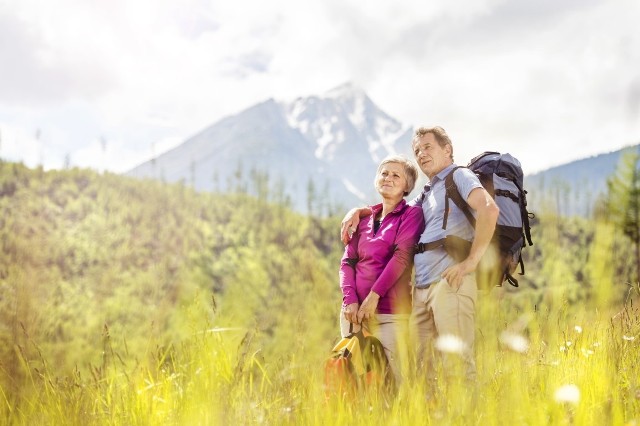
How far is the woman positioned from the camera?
359cm

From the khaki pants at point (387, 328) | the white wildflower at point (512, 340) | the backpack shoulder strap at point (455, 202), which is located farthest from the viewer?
the backpack shoulder strap at point (455, 202)

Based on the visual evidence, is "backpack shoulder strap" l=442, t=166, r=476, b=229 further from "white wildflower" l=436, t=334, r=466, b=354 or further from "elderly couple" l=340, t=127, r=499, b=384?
"white wildflower" l=436, t=334, r=466, b=354

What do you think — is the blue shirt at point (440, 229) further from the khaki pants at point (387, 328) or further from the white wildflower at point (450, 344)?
the white wildflower at point (450, 344)

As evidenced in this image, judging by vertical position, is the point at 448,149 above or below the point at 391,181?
above

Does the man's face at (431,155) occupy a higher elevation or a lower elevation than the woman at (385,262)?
higher

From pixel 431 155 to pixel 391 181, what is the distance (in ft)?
0.99

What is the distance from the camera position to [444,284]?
11.5 feet

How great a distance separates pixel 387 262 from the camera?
3730mm

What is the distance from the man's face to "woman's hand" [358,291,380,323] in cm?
87

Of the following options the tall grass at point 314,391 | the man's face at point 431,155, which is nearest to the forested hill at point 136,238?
the man's face at point 431,155

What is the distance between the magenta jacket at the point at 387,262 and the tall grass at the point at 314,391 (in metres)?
0.64

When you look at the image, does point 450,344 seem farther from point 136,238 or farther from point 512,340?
point 136,238

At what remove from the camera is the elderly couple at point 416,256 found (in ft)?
11.4

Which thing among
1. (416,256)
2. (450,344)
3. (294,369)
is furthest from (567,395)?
(416,256)
